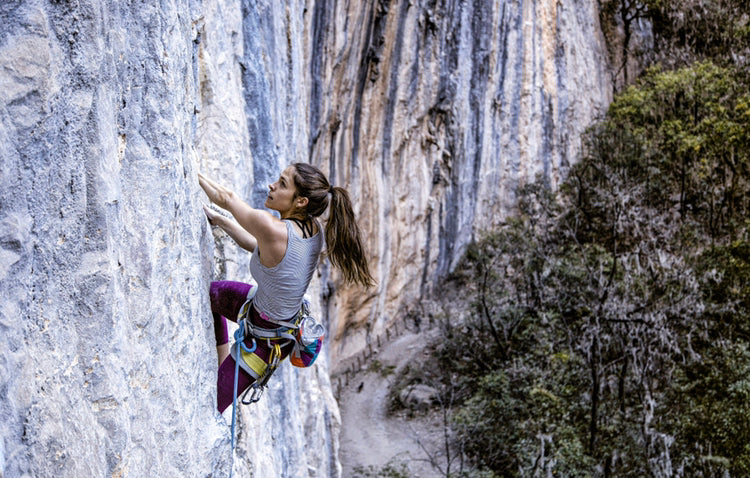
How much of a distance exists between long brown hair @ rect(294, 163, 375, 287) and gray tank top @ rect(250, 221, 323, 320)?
0.07 metres

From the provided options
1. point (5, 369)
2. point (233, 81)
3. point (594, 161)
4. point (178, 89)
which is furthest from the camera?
point (594, 161)

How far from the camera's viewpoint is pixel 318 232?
3.13 m

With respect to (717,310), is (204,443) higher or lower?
higher

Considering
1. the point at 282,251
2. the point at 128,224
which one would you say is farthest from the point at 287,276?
the point at 128,224

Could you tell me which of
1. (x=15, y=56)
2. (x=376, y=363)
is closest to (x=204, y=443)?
(x=15, y=56)

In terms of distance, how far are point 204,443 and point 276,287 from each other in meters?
0.69

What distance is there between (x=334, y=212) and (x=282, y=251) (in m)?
0.32

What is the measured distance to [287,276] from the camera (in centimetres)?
301

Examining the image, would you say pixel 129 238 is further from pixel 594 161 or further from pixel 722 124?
pixel 594 161

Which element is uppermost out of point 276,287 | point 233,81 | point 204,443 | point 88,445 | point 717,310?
point 233,81

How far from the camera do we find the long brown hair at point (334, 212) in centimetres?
307

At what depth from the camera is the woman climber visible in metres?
2.97

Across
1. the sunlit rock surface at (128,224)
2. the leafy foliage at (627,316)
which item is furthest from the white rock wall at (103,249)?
the leafy foliage at (627,316)

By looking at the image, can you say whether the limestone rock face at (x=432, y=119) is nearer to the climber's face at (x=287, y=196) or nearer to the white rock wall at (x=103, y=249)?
the climber's face at (x=287, y=196)
